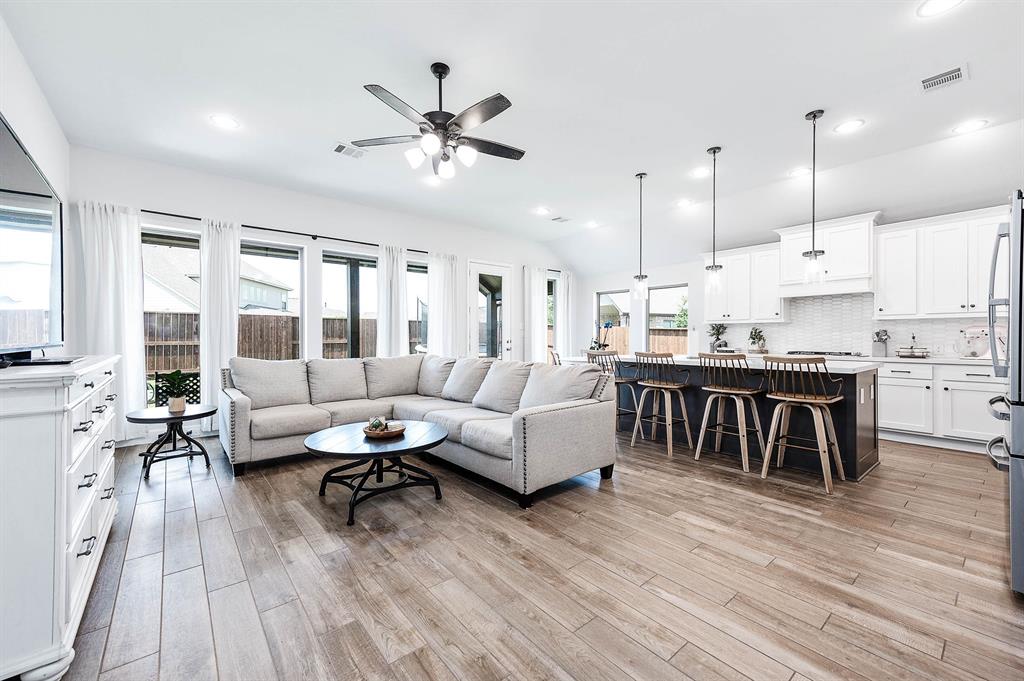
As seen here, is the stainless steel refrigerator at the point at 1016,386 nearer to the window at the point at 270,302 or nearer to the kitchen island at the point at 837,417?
the kitchen island at the point at 837,417

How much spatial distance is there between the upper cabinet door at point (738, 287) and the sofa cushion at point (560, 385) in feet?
11.7

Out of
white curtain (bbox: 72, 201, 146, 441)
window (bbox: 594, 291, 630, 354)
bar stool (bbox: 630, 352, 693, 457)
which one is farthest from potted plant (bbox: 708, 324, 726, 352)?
white curtain (bbox: 72, 201, 146, 441)

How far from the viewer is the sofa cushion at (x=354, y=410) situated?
412 centimetres

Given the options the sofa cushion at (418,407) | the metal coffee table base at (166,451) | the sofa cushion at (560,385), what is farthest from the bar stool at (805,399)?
the metal coffee table base at (166,451)

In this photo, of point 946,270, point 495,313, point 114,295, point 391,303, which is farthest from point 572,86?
point 495,313

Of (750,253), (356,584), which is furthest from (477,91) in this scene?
(750,253)

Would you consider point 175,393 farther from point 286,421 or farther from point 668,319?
point 668,319

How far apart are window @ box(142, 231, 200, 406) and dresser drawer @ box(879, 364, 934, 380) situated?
7.38 m

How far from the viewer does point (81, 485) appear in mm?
1809

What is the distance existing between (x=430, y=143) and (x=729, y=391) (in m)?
3.07

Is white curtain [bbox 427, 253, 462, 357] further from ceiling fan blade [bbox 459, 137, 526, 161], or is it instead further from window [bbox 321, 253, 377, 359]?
ceiling fan blade [bbox 459, 137, 526, 161]

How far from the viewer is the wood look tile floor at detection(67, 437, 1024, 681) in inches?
60.2

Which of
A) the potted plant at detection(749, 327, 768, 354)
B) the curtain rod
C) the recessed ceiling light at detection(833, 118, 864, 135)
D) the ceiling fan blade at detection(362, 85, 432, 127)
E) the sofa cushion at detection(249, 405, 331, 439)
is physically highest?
the recessed ceiling light at detection(833, 118, 864, 135)

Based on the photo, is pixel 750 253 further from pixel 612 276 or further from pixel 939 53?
pixel 939 53
